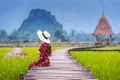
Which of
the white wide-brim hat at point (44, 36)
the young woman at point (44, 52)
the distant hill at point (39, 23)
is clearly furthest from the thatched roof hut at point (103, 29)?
the distant hill at point (39, 23)

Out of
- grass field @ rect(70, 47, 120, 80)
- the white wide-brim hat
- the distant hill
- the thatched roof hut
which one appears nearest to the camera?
grass field @ rect(70, 47, 120, 80)

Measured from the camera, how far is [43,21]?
622 ft

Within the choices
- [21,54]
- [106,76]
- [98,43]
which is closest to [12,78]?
[106,76]

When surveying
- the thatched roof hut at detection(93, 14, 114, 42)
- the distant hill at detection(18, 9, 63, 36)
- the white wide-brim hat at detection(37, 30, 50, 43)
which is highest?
the distant hill at detection(18, 9, 63, 36)

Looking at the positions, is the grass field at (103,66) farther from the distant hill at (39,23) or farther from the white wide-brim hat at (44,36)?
the distant hill at (39,23)

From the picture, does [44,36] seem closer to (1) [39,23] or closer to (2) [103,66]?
(2) [103,66]

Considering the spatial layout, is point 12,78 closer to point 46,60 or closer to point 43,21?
point 46,60

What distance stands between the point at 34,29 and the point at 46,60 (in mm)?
177260

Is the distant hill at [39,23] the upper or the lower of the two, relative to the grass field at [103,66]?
upper

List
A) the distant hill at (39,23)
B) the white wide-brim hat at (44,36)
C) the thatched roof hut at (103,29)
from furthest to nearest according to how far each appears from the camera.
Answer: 1. the distant hill at (39,23)
2. the thatched roof hut at (103,29)
3. the white wide-brim hat at (44,36)

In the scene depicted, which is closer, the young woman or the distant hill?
the young woman

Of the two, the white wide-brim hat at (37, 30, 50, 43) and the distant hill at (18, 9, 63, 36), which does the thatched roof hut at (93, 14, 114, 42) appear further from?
the distant hill at (18, 9, 63, 36)

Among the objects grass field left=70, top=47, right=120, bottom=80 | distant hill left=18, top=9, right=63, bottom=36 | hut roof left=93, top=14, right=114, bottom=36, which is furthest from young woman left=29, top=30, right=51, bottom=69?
distant hill left=18, top=9, right=63, bottom=36

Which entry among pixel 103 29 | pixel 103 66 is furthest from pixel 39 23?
pixel 103 66
